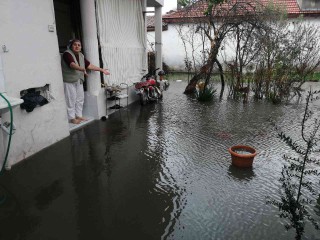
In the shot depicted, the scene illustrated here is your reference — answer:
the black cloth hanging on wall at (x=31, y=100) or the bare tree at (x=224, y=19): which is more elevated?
the bare tree at (x=224, y=19)

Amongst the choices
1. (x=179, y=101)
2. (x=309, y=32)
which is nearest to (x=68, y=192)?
(x=179, y=101)

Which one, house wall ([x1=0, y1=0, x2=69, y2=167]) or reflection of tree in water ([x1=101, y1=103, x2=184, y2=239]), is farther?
house wall ([x1=0, y1=0, x2=69, y2=167])

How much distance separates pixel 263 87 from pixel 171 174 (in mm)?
Result: 5855

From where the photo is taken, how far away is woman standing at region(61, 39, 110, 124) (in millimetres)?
5320

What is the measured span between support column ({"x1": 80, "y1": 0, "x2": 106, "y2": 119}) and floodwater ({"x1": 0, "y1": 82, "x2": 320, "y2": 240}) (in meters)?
0.71

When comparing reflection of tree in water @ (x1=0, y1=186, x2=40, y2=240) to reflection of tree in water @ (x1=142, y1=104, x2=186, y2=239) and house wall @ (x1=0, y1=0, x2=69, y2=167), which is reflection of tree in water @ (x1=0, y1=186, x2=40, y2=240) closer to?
house wall @ (x1=0, y1=0, x2=69, y2=167)

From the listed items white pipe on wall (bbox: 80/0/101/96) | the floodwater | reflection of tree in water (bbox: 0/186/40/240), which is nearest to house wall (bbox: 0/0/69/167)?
the floodwater

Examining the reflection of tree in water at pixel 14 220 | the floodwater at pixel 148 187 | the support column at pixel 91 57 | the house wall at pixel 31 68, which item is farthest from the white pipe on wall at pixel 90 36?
the reflection of tree in water at pixel 14 220

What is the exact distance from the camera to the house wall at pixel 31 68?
3779mm

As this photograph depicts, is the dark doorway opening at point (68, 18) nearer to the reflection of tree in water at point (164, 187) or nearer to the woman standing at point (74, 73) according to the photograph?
the woman standing at point (74, 73)

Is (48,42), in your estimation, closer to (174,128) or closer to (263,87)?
(174,128)

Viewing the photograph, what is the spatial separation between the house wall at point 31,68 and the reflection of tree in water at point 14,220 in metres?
0.95

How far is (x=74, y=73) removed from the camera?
5473 mm

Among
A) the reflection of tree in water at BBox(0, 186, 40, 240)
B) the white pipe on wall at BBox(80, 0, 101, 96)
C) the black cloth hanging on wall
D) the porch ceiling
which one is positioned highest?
the porch ceiling
